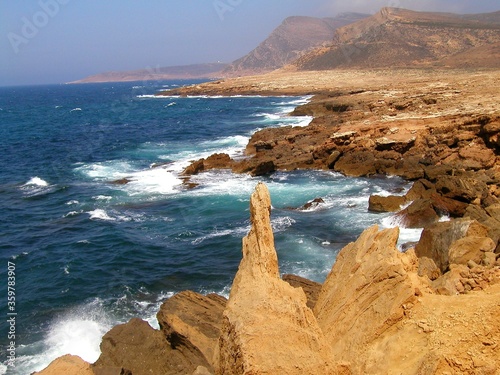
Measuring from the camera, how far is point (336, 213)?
24500mm

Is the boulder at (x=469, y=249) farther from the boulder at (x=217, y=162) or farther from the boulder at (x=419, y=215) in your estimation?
the boulder at (x=217, y=162)

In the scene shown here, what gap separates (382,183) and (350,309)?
73.3ft

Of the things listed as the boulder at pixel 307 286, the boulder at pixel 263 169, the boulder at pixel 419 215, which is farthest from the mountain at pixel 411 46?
the boulder at pixel 307 286

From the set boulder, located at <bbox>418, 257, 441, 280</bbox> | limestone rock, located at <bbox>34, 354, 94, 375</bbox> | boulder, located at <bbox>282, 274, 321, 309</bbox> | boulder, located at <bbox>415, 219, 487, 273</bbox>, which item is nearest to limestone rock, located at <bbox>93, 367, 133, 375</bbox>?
limestone rock, located at <bbox>34, 354, 94, 375</bbox>

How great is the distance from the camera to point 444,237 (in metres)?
14.1

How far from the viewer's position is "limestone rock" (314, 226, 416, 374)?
7.36m

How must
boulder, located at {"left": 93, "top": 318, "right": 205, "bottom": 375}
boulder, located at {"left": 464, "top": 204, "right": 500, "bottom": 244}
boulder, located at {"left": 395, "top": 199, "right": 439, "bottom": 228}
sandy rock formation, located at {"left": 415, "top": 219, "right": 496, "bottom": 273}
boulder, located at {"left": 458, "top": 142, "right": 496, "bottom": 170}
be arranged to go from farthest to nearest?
boulder, located at {"left": 458, "top": 142, "right": 496, "bottom": 170}
boulder, located at {"left": 395, "top": 199, "right": 439, "bottom": 228}
boulder, located at {"left": 464, "top": 204, "right": 500, "bottom": 244}
sandy rock formation, located at {"left": 415, "top": 219, "right": 496, "bottom": 273}
boulder, located at {"left": 93, "top": 318, "right": 205, "bottom": 375}

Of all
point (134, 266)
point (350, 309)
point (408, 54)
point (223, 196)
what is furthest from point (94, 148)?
point (408, 54)

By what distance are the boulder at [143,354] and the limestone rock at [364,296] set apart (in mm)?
3481

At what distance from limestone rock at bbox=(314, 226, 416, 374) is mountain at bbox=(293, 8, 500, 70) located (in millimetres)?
110060

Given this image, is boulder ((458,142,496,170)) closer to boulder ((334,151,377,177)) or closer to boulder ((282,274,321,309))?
boulder ((334,151,377,177))

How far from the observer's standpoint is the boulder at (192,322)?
10633 mm

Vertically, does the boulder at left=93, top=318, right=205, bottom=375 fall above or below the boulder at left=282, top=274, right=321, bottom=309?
below

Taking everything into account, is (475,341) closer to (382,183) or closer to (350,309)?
(350,309)
